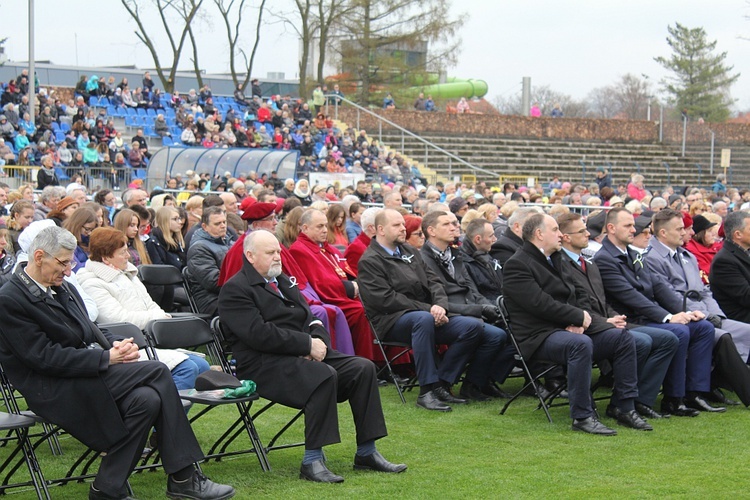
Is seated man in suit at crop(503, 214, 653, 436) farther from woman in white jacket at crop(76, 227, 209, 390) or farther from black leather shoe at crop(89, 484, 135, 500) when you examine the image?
black leather shoe at crop(89, 484, 135, 500)

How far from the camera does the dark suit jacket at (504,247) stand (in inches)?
356

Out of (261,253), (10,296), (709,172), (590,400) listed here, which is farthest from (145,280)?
(709,172)

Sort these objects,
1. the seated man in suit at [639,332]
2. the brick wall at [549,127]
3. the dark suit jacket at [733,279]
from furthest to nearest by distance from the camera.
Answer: the brick wall at [549,127] → the dark suit jacket at [733,279] → the seated man in suit at [639,332]

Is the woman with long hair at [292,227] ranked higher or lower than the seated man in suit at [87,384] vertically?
higher

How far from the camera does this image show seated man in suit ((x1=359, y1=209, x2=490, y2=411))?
7.82 m

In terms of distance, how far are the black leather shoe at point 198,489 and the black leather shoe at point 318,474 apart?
537 mm

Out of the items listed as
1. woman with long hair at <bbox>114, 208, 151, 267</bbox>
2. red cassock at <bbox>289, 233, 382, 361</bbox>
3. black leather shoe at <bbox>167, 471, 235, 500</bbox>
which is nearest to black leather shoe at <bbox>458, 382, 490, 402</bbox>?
red cassock at <bbox>289, 233, 382, 361</bbox>

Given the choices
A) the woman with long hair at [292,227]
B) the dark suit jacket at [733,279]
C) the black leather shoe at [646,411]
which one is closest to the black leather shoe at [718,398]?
the dark suit jacket at [733,279]

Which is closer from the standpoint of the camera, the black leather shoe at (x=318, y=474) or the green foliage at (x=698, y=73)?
the black leather shoe at (x=318, y=474)

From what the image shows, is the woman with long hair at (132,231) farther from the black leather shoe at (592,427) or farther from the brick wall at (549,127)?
the brick wall at (549,127)

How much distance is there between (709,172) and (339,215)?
29.7 m

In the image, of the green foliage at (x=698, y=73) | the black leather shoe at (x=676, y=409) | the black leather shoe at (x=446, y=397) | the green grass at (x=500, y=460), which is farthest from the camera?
the green foliage at (x=698, y=73)

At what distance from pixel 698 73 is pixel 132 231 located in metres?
56.6

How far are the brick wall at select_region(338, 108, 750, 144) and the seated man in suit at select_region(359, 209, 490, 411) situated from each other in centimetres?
2518
